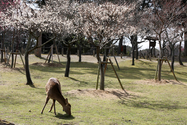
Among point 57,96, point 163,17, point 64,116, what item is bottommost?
point 64,116

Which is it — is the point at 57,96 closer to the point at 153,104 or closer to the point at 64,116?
the point at 64,116

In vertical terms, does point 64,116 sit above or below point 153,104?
above

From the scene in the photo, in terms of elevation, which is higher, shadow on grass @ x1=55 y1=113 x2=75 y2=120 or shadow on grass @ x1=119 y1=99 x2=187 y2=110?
shadow on grass @ x1=55 y1=113 x2=75 y2=120

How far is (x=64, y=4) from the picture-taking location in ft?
76.1

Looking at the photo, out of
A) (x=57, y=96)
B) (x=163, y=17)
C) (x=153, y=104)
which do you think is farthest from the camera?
(x=163, y=17)

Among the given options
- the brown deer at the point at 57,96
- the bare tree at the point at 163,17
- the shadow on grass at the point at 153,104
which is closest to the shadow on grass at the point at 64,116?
the brown deer at the point at 57,96

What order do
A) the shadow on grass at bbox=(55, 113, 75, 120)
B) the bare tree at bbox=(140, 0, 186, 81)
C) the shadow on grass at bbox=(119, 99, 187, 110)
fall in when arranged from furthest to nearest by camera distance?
1. the bare tree at bbox=(140, 0, 186, 81)
2. the shadow on grass at bbox=(119, 99, 187, 110)
3. the shadow on grass at bbox=(55, 113, 75, 120)

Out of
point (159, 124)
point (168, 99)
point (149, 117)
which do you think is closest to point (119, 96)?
point (168, 99)

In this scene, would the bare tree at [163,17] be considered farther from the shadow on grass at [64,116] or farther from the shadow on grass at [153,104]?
the shadow on grass at [64,116]

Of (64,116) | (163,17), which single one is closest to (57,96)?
(64,116)

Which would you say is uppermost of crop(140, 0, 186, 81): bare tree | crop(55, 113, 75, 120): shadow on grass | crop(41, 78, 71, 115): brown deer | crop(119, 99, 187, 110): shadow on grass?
crop(140, 0, 186, 81): bare tree

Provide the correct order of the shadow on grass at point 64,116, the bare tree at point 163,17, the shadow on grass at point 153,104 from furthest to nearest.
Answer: the bare tree at point 163,17, the shadow on grass at point 153,104, the shadow on grass at point 64,116

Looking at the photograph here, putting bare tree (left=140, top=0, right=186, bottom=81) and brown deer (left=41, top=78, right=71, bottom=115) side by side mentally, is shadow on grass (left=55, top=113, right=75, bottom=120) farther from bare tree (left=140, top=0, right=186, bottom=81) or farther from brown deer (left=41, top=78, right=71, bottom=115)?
bare tree (left=140, top=0, right=186, bottom=81)

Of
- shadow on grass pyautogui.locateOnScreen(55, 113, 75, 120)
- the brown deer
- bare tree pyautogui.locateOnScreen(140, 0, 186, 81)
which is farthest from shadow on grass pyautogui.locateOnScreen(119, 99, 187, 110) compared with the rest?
bare tree pyautogui.locateOnScreen(140, 0, 186, 81)
